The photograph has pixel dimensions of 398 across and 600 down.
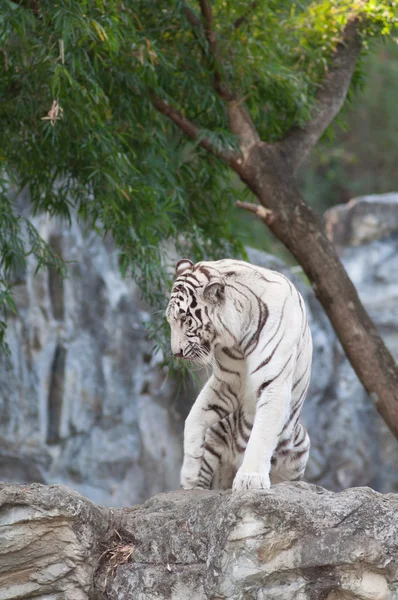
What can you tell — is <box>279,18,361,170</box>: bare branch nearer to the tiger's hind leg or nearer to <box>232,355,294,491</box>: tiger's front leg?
the tiger's hind leg

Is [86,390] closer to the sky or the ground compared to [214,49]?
closer to the ground

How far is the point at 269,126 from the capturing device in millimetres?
5656

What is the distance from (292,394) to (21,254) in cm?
188

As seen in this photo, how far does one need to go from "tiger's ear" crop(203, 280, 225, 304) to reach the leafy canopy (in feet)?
4.55

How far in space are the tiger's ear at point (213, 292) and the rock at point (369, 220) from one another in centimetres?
620

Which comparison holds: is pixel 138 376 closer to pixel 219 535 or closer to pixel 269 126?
pixel 269 126

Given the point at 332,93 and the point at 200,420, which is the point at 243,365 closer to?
the point at 200,420

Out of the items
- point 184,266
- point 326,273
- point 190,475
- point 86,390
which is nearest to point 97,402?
point 86,390

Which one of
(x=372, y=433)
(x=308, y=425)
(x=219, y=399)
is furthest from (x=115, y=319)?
(x=219, y=399)

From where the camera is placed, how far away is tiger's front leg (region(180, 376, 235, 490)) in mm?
3174

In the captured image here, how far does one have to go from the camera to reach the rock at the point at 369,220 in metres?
9.13

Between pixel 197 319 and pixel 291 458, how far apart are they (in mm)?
627

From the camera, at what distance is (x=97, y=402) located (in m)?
7.71

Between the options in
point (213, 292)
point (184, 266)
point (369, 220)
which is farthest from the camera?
point (369, 220)
